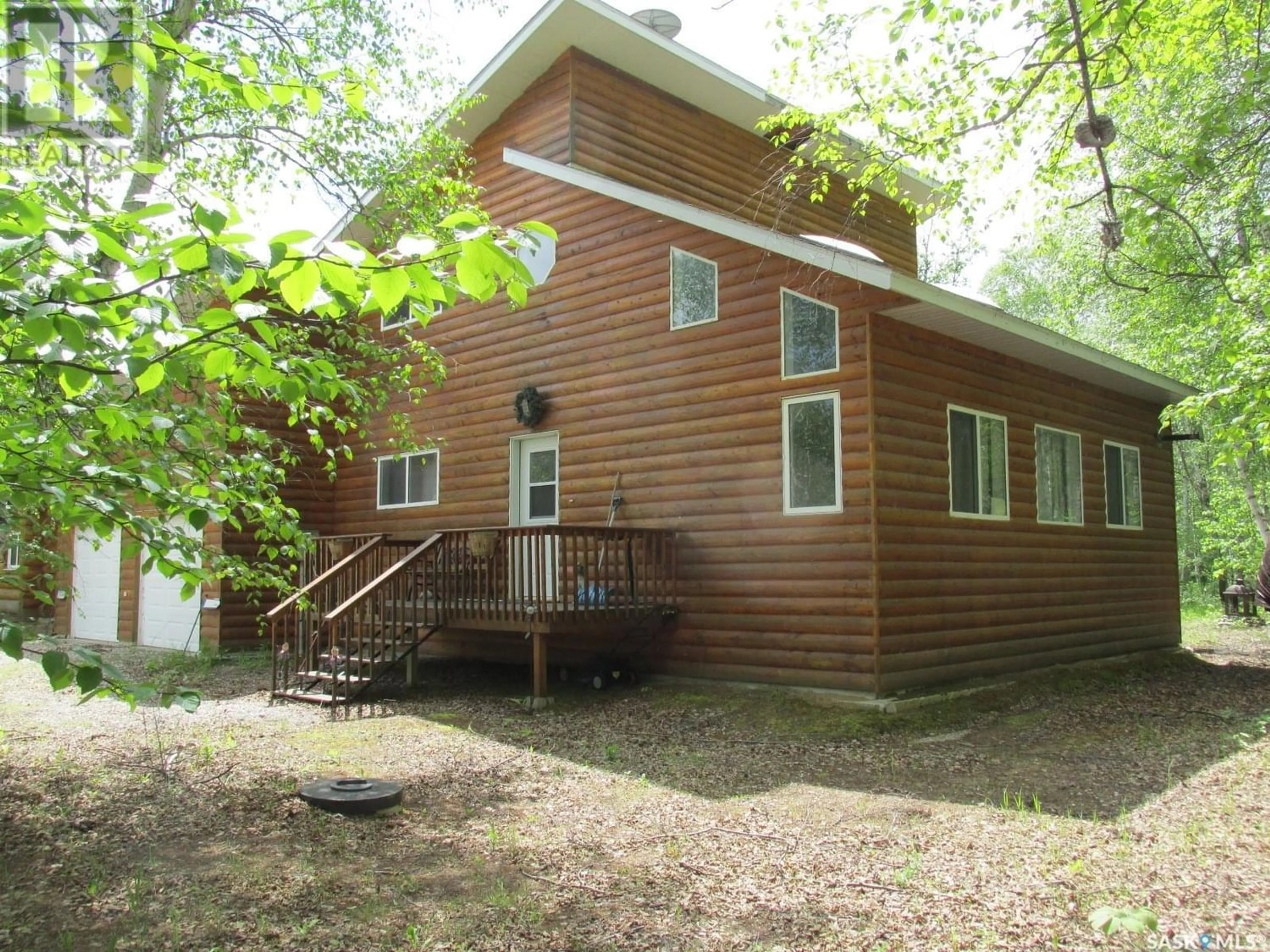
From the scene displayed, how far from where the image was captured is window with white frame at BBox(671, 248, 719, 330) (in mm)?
9703

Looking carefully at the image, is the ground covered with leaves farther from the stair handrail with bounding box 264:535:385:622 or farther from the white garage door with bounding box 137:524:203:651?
the white garage door with bounding box 137:524:203:651

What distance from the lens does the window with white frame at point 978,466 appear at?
31.3 feet

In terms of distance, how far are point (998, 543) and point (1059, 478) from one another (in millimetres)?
2007

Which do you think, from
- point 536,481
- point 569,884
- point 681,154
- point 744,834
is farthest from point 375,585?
point 681,154

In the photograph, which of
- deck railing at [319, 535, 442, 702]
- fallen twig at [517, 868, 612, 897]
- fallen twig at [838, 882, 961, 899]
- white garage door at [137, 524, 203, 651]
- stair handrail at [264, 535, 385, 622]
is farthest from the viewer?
white garage door at [137, 524, 203, 651]

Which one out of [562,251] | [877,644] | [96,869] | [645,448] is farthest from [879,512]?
[96,869]

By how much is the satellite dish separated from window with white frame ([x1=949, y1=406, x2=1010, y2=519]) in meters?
7.25

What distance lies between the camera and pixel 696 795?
19.4 ft

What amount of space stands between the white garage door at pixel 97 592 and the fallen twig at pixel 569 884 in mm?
13470

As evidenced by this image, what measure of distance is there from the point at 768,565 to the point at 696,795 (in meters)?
3.42

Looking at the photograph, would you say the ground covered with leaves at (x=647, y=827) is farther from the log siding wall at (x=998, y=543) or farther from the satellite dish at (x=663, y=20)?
the satellite dish at (x=663, y=20)

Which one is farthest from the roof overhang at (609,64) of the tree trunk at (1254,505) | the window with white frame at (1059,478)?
the tree trunk at (1254,505)

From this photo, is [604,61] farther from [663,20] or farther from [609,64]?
[663,20]

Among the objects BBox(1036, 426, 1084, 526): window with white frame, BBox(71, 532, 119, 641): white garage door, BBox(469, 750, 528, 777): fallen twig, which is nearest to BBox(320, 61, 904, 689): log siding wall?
BBox(469, 750, 528, 777): fallen twig
